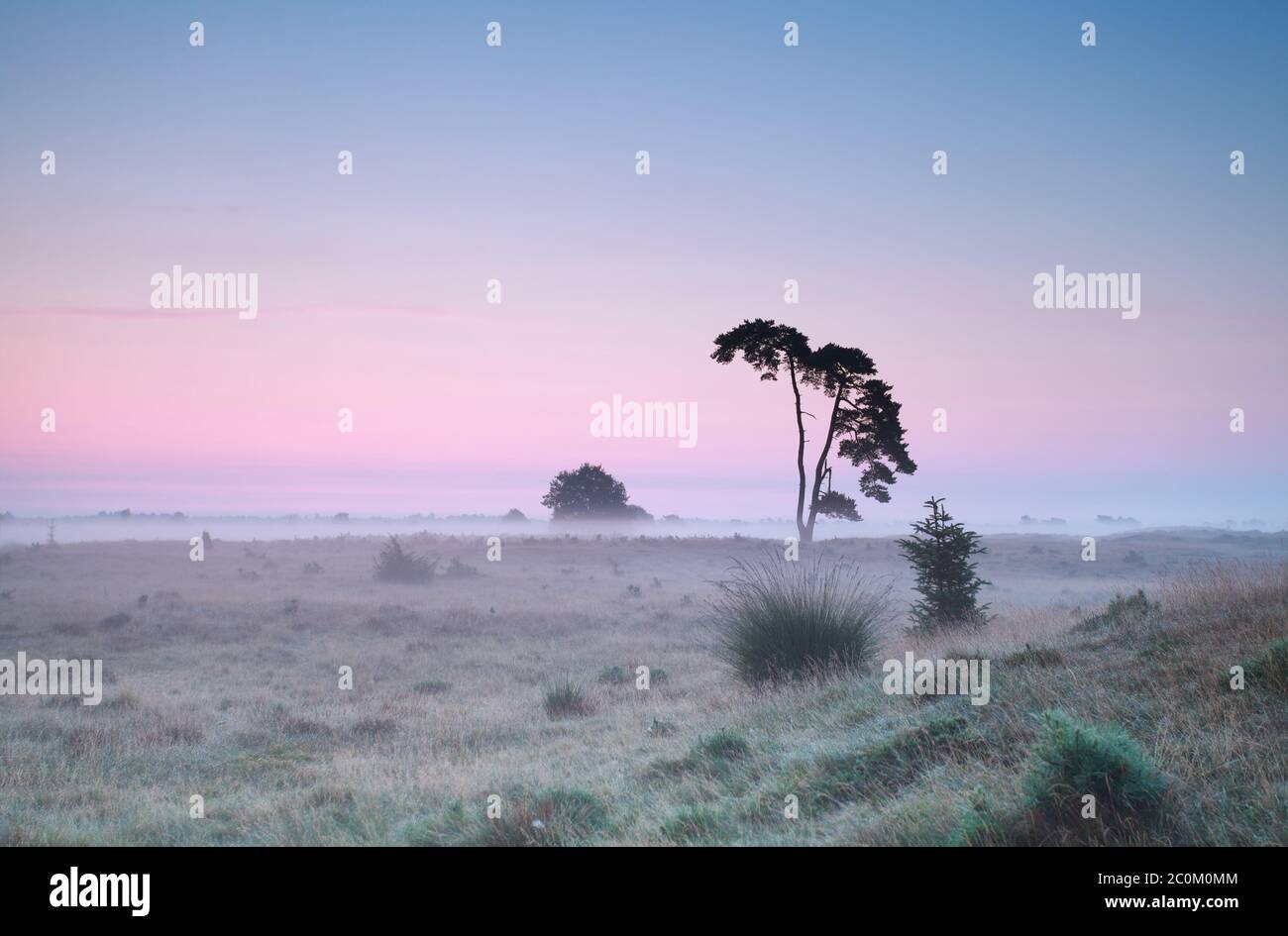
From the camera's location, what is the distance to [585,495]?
76.4m

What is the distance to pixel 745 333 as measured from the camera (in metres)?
32.2

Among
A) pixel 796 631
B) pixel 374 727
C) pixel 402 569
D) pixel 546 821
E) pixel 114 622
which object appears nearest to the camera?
pixel 546 821

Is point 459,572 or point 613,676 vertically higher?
point 459,572

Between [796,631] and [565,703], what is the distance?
3776 millimetres

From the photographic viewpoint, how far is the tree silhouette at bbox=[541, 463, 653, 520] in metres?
76.2

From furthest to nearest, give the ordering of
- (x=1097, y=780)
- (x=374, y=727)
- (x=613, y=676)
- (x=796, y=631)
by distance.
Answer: (x=613, y=676) < (x=796, y=631) < (x=374, y=727) < (x=1097, y=780)

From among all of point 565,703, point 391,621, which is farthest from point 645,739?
point 391,621

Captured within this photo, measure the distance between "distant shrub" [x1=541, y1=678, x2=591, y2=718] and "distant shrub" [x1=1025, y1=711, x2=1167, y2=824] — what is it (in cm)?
821

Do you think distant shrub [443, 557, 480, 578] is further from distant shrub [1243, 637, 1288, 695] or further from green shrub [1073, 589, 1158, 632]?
distant shrub [1243, 637, 1288, 695]

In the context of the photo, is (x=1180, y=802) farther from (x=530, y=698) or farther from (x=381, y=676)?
(x=381, y=676)

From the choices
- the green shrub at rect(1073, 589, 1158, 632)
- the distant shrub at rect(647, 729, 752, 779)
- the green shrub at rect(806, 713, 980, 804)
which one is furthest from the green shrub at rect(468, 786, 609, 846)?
the green shrub at rect(1073, 589, 1158, 632)

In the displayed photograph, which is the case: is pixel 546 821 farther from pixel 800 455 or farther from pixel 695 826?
pixel 800 455
